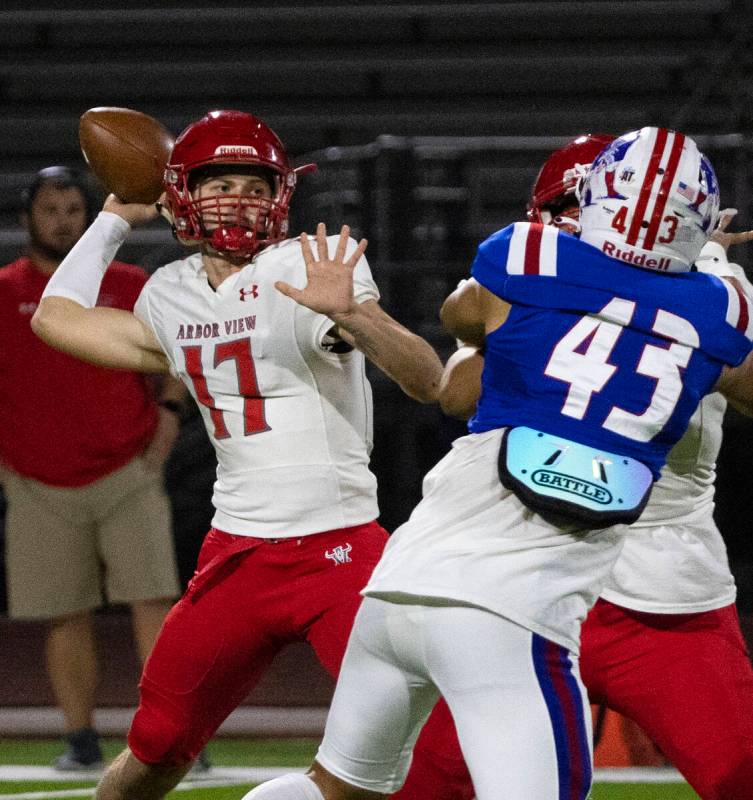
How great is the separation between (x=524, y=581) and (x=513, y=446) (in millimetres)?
201

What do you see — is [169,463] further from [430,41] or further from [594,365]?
[594,365]

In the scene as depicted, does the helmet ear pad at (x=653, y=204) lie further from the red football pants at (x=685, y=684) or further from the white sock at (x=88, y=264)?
the white sock at (x=88, y=264)

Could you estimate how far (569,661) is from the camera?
2.35m

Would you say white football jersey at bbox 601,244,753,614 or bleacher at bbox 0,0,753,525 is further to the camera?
bleacher at bbox 0,0,753,525

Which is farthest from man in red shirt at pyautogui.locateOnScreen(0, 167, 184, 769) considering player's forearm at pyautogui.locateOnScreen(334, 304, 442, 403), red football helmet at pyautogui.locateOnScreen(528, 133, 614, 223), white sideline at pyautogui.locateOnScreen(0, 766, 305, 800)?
player's forearm at pyautogui.locateOnScreen(334, 304, 442, 403)

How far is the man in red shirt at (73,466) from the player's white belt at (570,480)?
8.24ft

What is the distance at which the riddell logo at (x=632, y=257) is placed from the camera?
7.88ft

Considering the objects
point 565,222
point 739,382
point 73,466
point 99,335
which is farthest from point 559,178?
point 73,466

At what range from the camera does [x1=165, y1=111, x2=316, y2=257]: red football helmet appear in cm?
315

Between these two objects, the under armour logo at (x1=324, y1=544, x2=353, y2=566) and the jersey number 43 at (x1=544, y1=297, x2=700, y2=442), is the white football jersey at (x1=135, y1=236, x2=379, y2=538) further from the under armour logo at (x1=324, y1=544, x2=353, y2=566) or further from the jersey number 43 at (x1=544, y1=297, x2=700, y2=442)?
the jersey number 43 at (x1=544, y1=297, x2=700, y2=442)

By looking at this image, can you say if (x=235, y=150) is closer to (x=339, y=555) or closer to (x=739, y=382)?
(x=339, y=555)

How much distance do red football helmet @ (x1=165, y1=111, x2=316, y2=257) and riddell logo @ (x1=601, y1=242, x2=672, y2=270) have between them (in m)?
0.95

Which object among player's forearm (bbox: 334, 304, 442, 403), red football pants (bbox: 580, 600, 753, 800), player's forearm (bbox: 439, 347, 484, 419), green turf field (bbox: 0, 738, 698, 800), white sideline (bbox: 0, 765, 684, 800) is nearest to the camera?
player's forearm (bbox: 439, 347, 484, 419)

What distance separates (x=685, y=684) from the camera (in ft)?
9.34
